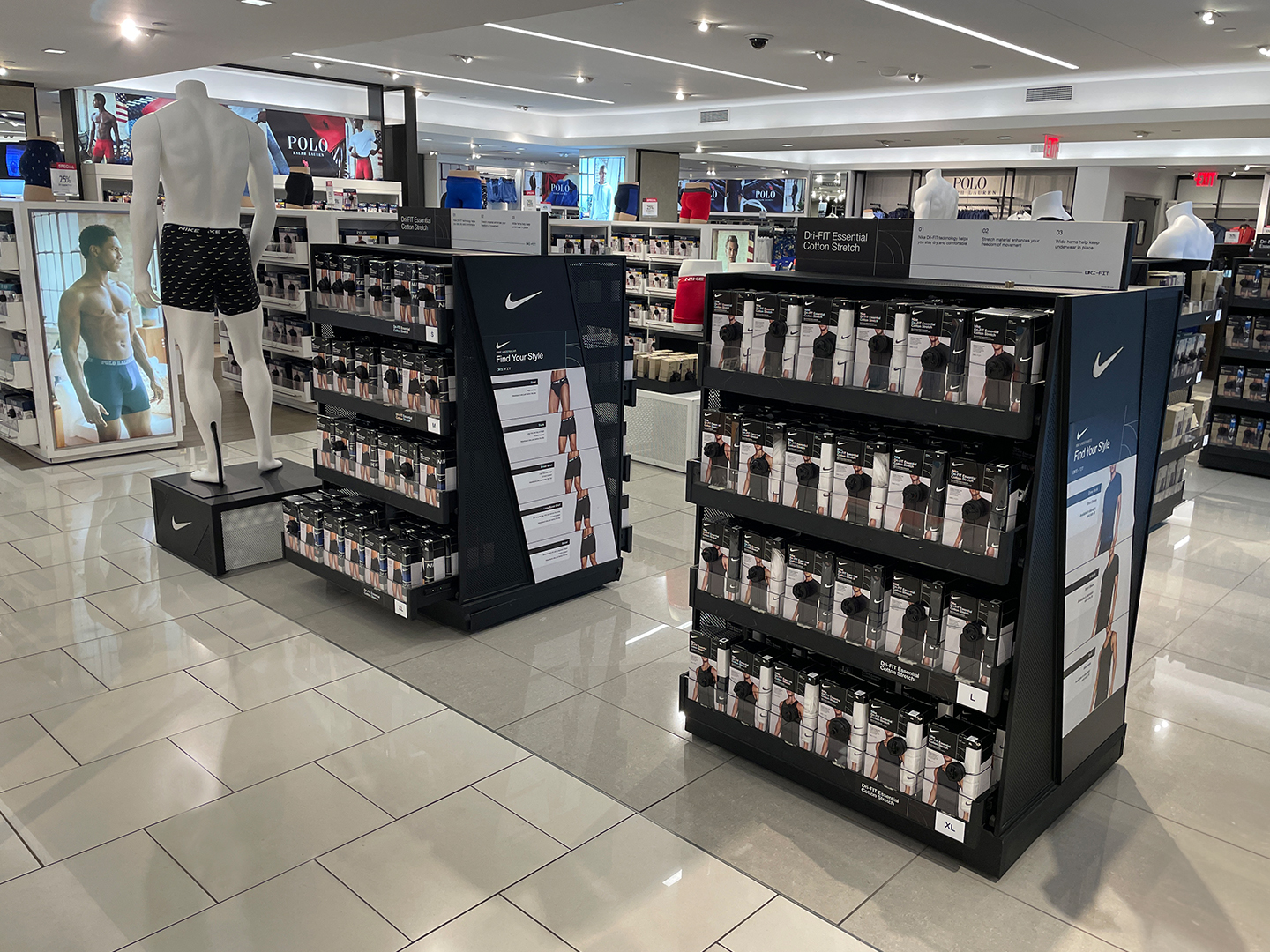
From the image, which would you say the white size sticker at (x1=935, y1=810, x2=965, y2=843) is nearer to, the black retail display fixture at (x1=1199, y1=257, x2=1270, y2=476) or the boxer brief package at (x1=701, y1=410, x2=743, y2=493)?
the boxer brief package at (x1=701, y1=410, x2=743, y2=493)

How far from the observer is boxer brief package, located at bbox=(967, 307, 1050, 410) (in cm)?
239

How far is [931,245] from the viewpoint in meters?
2.83

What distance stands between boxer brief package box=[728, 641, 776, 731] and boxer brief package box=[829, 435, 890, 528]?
60cm

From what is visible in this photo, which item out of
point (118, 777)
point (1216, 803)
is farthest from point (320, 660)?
point (1216, 803)

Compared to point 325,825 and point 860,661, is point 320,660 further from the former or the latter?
point 860,661

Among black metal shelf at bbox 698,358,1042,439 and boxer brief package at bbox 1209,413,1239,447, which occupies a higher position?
black metal shelf at bbox 698,358,1042,439

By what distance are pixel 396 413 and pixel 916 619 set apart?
246cm

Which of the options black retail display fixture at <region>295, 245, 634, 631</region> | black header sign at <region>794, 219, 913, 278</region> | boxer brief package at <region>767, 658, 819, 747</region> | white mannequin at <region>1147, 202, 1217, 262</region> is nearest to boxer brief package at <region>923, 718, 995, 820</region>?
boxer brief package at <region>767, 658, 819, 747</region>

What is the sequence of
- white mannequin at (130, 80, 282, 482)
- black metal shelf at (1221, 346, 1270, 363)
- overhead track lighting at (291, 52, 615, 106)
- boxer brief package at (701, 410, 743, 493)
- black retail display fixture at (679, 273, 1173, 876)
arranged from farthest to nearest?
overhead track lighting at (291, 52, 615, 106) < black metal shelf at (1221, 346, 1270, 363) < white mannequin at (130, 80, 282, 482) < boxer brief package at (701, 410, 743, 493) < black retail display fixture at (679, 273, 1173, 876)

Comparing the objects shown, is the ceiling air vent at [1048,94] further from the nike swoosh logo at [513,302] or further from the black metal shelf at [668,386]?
the nike swoosh logo at [513,302]

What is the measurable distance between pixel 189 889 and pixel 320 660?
1.42 meters

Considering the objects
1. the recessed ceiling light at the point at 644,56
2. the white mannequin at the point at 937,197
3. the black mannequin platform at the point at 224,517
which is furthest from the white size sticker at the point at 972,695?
the recessed ceiling light at the point at 644,56

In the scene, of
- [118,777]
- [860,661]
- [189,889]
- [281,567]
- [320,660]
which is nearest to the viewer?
[189,889]

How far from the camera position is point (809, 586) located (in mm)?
2914
